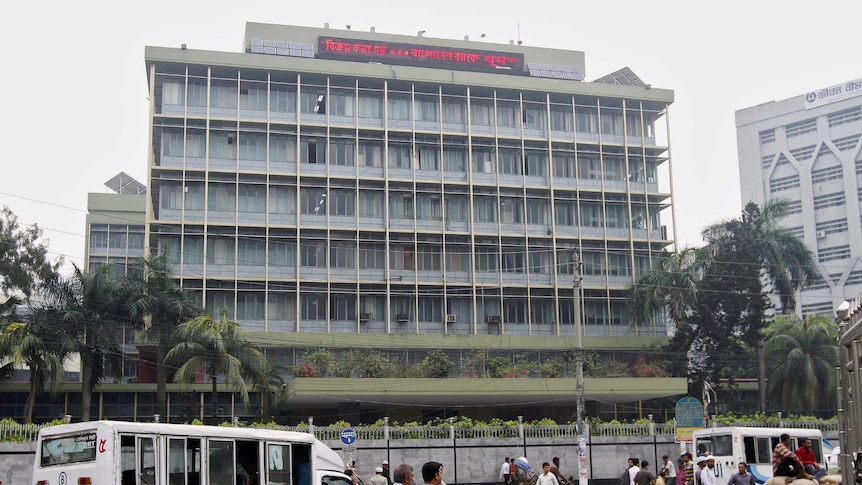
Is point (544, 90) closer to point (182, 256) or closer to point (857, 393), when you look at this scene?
point (182, 256)

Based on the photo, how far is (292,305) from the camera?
58469 mm

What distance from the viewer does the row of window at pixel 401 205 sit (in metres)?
58.2

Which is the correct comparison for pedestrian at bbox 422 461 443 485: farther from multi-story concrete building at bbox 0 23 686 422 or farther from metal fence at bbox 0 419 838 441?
multi-story concrete building at bbox 0 23 686 422

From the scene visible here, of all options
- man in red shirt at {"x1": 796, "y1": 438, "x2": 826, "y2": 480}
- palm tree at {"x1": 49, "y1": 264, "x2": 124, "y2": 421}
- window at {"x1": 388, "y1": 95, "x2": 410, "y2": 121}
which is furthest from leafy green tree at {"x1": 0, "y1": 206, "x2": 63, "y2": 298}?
man in red shirt at {"x1": 796, "y1": 438, "x2": 826, "y2": 480}

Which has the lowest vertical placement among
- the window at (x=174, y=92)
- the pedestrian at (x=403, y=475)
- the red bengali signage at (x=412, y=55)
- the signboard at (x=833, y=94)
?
the pedestrian at (x=403, y=475)

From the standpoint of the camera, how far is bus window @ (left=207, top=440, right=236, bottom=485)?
61.7ft

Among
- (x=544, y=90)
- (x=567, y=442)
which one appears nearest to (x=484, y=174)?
(x=544, y=90)

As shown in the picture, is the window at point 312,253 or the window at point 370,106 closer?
the window at point 312,253

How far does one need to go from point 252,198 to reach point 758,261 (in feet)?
89.8

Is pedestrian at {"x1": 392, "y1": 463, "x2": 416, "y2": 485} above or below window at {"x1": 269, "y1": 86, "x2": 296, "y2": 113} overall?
below

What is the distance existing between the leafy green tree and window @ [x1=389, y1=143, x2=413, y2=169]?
19.2 metres

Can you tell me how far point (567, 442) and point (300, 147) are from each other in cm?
2596

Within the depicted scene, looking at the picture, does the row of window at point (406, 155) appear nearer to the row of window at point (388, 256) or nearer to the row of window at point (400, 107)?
the row of window at point (400, 107)

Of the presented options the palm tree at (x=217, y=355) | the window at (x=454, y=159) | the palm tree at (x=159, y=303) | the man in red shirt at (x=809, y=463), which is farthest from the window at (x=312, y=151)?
the man in red shirt at (x=809, y=463)
